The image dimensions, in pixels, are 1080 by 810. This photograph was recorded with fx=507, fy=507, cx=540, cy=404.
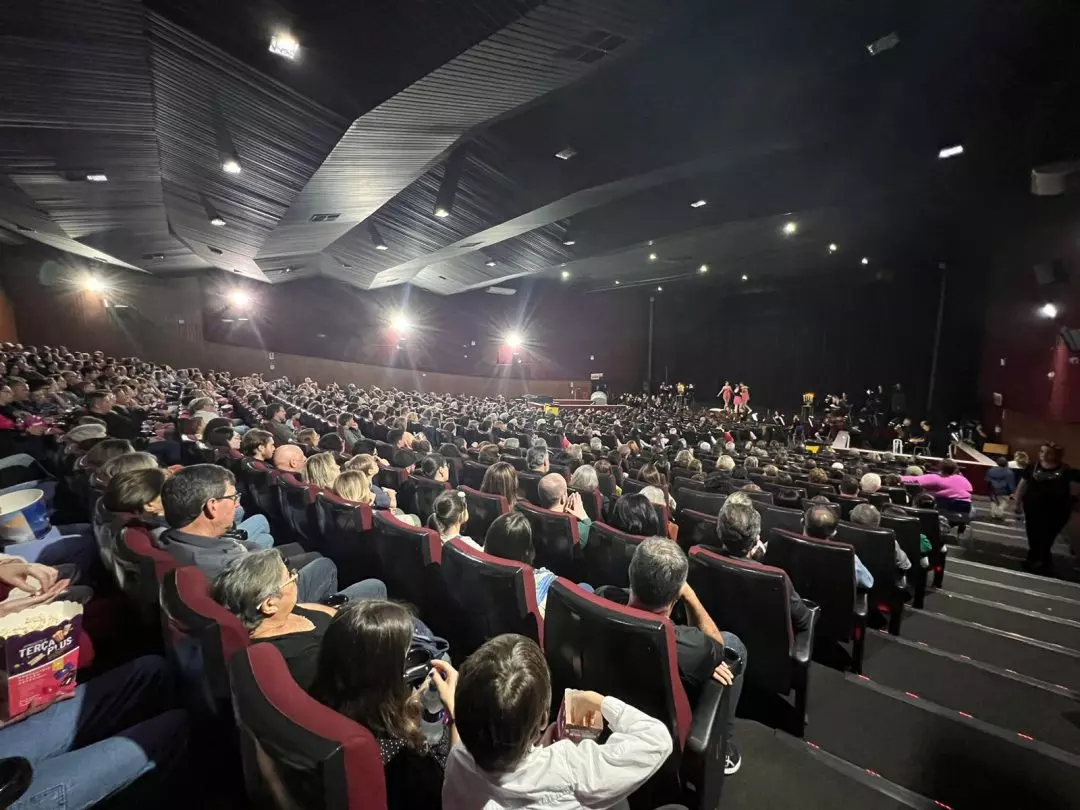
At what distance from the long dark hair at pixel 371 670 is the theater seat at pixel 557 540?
6.82 feet

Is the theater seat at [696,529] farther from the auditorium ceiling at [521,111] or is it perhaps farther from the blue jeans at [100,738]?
the auditorium ceiling at [521,111]

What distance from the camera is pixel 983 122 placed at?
607cm

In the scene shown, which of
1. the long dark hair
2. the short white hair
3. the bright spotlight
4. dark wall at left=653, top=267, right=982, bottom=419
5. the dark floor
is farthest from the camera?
the bright spotlight

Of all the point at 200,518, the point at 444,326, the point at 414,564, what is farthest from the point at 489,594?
the point at 444,326

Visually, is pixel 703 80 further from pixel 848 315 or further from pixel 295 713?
pixel 848 315

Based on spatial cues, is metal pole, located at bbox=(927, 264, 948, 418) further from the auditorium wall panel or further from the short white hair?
the short white hair

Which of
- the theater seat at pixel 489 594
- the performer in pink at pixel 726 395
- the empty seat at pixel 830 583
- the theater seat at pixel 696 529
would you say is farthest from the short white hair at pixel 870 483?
the performer in pink at pixel 726 395

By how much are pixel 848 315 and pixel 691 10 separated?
16.4 meters

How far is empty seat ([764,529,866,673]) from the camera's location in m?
2.79

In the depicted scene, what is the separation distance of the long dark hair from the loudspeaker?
1292 centimetres

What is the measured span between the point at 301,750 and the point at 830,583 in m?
2.89

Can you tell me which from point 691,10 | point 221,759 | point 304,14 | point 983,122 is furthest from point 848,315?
point 221,759

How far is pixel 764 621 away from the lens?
2.32 meters

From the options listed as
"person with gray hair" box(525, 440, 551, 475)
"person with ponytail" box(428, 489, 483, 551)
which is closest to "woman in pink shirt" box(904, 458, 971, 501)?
"person with gray hair" box(525, 440, 551, 475)
